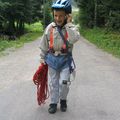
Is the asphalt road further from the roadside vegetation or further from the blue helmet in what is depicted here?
the roadside vegetation

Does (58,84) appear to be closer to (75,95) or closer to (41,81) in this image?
(41,81)

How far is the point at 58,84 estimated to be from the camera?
708cm

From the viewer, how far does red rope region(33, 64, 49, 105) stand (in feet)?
23.9

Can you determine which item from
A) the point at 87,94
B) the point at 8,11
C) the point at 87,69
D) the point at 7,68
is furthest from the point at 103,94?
the point at 8,11

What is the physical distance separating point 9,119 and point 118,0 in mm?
27431

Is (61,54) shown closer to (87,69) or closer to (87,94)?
(87,94)

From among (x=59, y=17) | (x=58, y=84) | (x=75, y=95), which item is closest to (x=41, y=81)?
(x=58, y=84)

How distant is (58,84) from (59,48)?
61cm

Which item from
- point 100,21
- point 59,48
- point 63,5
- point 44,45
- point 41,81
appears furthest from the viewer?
point 100,21

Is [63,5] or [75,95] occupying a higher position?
[63,5]

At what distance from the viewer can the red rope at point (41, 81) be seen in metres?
7.29

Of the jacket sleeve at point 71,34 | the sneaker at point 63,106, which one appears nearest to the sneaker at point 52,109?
the sneaker at point 63,106

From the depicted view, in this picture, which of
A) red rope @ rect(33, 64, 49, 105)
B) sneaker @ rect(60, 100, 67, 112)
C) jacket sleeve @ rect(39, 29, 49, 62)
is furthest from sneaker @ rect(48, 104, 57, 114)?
jacket sleeve @ rect(39, 29, 49, 62)

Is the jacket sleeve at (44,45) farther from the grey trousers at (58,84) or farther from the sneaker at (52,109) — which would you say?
the sneaker at (52,109)
